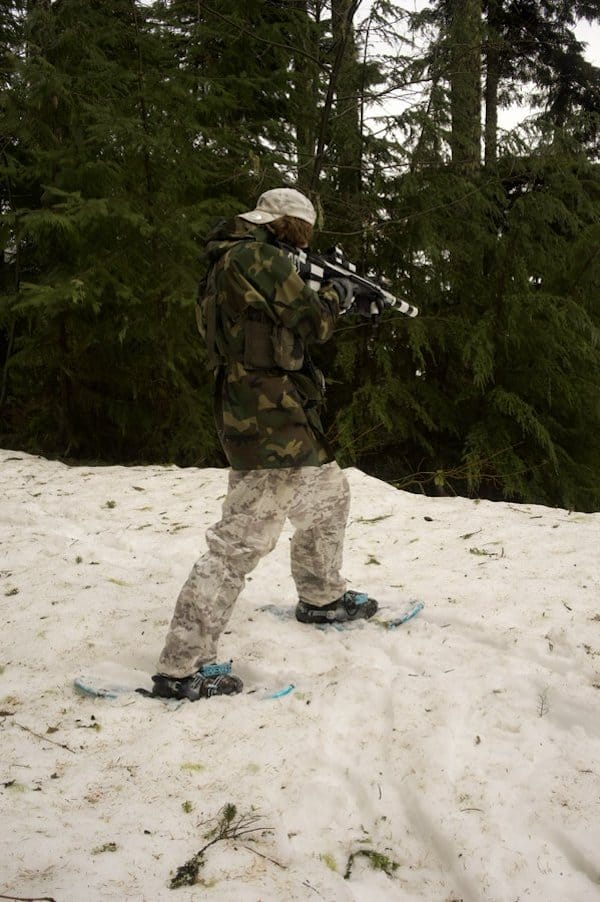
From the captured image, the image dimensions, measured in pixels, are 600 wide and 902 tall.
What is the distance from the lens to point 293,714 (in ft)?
8.93

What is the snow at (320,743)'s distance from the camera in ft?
6.24

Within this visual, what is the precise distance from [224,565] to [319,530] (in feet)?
2.35

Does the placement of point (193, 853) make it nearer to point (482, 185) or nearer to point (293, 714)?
point (293, 714)

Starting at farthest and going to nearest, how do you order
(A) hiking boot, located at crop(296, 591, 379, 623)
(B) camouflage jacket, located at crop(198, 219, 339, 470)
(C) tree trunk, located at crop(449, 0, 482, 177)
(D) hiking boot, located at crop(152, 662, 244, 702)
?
(C) tree trunk, located at crop(449, 0, 482, 177) < (A) hiking boot, located at crop(296, 591, 379, 623) < (D) hiking boot, located at crop(152, 662, 244, 702) < (B) camouflage jacket, located at crop(198, 219, 339, 470)

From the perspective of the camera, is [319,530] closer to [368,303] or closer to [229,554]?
[229,554]

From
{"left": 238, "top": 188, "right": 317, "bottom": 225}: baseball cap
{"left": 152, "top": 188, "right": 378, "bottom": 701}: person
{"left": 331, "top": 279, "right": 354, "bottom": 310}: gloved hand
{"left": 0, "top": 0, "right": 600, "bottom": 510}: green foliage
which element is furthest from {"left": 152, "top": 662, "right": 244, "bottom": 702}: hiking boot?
{"left": 0, "top": 0, "right": 600, "bottom": 510}: green foliage

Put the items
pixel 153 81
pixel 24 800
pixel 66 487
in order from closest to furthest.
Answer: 1. pixel 24 800
2. pixel 66 487
3. pixel 153 81

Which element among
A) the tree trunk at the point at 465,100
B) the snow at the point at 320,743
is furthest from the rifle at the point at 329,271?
the tree trunk at the point at 465,100

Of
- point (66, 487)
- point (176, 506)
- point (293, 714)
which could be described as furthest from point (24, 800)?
point (66, 487)

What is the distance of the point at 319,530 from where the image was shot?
3400mm

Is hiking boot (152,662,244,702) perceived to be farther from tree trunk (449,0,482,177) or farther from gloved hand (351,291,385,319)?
tree trunk (449,0,482,177)

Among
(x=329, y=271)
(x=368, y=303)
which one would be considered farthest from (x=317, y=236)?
(x=329, y=271)

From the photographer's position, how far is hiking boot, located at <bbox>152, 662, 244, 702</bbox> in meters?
2.79

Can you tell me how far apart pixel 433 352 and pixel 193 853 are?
675 centimetres
